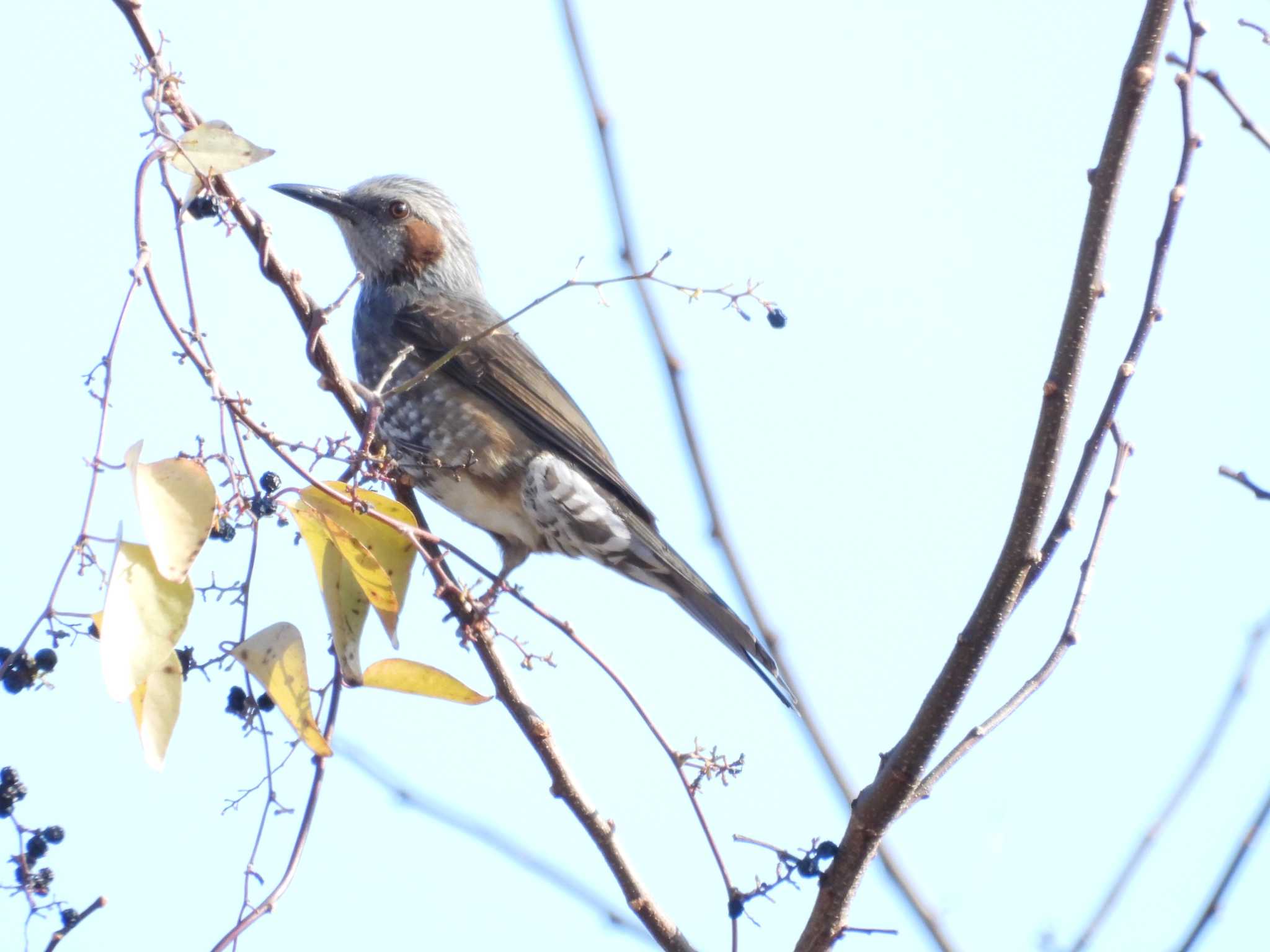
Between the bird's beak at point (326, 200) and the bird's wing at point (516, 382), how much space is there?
59 cm

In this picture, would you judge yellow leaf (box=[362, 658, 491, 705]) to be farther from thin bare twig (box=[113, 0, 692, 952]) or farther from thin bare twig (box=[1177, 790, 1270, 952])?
thin bare twig (box=[1177, 790, 1270, 952])

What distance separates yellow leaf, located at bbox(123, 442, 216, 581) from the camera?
2.07m

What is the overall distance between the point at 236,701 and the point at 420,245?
345 centimetres

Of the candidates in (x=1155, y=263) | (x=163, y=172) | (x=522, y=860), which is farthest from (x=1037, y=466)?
(x=163, y=172)

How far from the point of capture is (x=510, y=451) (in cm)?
482

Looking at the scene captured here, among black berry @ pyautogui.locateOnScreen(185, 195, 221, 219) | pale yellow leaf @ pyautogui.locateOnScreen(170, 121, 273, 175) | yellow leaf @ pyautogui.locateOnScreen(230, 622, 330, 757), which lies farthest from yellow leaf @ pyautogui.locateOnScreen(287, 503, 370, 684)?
black berry @ pyautogui.locateOnScreen(185, 195, 221, 219)

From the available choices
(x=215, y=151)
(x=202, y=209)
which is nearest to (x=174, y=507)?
(x=215, y=151)

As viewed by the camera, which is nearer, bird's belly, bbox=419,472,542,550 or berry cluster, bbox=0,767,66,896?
berry cluster, bbox=0,767,66,896

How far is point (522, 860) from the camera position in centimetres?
298

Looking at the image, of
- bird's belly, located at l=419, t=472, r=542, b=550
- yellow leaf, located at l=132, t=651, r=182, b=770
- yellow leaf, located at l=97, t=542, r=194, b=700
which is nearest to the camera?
yellow leaf, located at l=97, t=542, r=194, b=700

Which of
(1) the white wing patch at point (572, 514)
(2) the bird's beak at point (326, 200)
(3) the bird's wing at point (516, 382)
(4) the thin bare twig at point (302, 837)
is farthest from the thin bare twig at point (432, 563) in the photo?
(2) the bird's beak at point (326, 200)

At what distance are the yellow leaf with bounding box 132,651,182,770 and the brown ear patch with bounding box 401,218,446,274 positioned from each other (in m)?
3.68

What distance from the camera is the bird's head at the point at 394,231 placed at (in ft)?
18.9

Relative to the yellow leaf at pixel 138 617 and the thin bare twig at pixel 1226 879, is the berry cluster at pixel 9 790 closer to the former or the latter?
the yellow leaf at pixel 138 617
